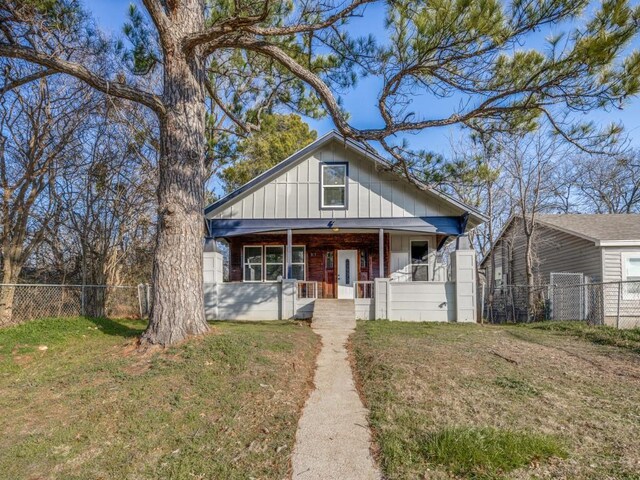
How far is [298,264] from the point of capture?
1407cm

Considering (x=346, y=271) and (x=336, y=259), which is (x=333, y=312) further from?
→ (x=336, y=259)

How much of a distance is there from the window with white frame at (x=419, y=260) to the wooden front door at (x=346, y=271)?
6.71 ft

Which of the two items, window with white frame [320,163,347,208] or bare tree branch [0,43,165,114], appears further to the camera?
window with white frame [320,163,347,208]

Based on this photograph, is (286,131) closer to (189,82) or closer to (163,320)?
(189,82)

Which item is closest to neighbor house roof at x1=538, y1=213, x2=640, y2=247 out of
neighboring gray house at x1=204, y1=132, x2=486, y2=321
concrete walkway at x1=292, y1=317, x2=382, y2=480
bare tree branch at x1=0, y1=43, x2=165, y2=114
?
neighboring gray house at x1=204, y1=132, x2=486, y2=321

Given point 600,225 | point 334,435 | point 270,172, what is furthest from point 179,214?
point 600,225

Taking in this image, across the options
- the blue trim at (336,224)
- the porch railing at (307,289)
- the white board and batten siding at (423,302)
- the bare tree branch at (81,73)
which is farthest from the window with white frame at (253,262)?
the bare tree branch at (81,73)

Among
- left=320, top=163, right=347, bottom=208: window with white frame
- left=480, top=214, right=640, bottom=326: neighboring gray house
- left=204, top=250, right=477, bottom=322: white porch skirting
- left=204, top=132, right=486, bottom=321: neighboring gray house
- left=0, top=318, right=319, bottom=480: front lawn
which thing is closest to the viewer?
left=0, top=318, right=319, bottom=480: front lawn

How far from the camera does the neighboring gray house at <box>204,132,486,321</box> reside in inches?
435

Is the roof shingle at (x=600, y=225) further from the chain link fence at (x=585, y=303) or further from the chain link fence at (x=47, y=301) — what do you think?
the chain link fence at (x=47, y=301)

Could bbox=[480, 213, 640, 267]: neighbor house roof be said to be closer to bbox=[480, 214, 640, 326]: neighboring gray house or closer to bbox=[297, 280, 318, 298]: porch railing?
bbox=[480, 214, 640, 326]: neighboring gray house

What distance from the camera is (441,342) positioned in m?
7.31

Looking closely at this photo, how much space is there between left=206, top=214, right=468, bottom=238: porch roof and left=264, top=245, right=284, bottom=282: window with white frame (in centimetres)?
213

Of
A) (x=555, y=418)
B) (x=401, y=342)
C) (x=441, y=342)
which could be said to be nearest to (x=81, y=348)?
(x=401, y=342)
